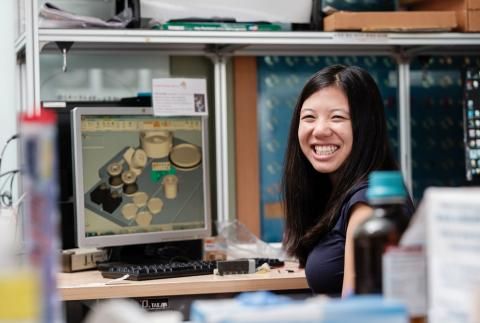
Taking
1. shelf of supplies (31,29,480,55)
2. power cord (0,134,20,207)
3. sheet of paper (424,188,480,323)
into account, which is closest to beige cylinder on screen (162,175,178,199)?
shelf of supplies (31,29,480,55)

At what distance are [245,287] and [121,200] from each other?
512 millimetres

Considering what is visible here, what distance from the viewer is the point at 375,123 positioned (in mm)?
2400

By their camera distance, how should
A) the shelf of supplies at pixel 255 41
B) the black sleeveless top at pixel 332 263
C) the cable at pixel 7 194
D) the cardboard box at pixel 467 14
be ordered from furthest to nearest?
1. the cardboard box at pixel 467 14
2. the cable at pixel 7 194
3. the shelf of supplies at pixel 255 41
4. the black sleeveless top at pixel 332 263

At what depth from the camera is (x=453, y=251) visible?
1.04 metres

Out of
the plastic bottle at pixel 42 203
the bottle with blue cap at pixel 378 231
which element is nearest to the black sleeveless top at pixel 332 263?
the bottle with blue cap at pixel 378 231

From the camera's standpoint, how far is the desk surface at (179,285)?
241 centimetres

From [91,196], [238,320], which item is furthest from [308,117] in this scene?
[238,320]

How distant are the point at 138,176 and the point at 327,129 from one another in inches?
25.4

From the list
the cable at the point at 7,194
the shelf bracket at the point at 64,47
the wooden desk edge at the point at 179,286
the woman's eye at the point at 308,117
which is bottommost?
the wooden desk edge at the point at 179,286

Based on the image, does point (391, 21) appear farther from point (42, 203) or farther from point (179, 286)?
point (42, 203)

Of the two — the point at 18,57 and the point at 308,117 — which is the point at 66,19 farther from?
the point at 308,117

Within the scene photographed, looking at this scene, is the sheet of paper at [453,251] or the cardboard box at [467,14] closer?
the sheet of paper at [453,251]

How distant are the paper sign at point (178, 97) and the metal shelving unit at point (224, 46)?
0.50ft

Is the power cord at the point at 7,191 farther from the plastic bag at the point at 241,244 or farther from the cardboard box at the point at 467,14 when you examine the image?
the cardboard box at the point at 467,14
